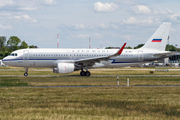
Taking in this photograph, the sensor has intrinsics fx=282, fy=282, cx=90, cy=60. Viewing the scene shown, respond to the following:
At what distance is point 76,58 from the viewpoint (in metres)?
43.0

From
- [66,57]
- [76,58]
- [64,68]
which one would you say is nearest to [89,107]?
[64,68]

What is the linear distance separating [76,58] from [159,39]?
14674 mm

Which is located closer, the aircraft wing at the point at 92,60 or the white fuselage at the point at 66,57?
the aircraft wing at the point at 92,60

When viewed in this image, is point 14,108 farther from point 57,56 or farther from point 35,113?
point 57,56

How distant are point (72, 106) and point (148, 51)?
102 ft

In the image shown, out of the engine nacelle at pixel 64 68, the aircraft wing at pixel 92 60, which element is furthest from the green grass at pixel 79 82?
the aircraft wing at pixel 92 60

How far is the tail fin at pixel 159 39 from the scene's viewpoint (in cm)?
4684

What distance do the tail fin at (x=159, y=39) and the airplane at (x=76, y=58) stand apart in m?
0.87

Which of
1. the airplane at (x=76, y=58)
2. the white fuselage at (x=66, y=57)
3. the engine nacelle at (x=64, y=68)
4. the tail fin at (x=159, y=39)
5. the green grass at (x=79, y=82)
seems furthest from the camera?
the tail fin at (x=159, y=39)

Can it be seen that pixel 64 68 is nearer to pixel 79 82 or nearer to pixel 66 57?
pixel 66 57

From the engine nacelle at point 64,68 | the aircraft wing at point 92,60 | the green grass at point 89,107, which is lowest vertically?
the green grass at point 89,107

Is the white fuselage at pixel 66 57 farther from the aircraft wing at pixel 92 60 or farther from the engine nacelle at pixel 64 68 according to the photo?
the engine nacelle at pixel 64 68

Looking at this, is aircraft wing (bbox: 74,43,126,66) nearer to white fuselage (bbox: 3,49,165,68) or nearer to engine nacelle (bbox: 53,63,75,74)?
white fuselage (bbox: 3,49,165,68)

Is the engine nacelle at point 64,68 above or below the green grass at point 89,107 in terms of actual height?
above
